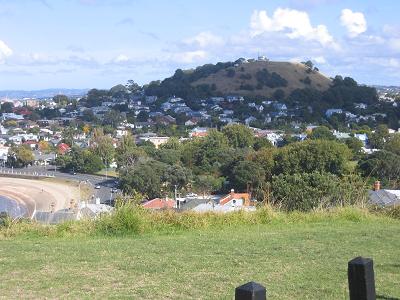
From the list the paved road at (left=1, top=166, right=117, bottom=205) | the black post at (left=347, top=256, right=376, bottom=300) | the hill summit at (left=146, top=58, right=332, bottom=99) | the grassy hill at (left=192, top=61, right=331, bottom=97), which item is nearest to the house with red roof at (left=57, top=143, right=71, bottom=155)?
the paved road at (left=1, top=166, right=117, bottom=205)

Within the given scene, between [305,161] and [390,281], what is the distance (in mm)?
26182

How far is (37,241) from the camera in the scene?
6.00 m

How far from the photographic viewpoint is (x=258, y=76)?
106312mm

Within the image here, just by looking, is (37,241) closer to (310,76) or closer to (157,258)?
(157,258)

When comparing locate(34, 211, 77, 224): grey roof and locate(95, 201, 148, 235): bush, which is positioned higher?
locate(95, 201, 148, 235): bush

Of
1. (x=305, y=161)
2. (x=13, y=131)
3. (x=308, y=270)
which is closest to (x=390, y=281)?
(x=308, y=270)

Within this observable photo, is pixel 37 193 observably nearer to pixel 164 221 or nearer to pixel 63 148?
pixel 63 148

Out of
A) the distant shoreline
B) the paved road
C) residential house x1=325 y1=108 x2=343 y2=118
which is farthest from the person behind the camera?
residential house x1=325 y1=108 x2=343 y2=118

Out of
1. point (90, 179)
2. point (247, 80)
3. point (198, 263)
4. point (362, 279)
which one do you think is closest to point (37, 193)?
point (90, 179)

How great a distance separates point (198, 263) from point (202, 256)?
26cm

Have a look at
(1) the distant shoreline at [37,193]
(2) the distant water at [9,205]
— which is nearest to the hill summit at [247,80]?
(1) the distant shoreline at [37,193]

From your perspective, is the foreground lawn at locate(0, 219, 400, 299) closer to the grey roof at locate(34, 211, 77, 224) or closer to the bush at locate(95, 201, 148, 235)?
the bush at locate(95, 201, 148, 235)

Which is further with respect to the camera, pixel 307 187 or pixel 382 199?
pixel 307 187

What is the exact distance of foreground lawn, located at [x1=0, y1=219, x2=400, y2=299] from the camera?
12.8ft
